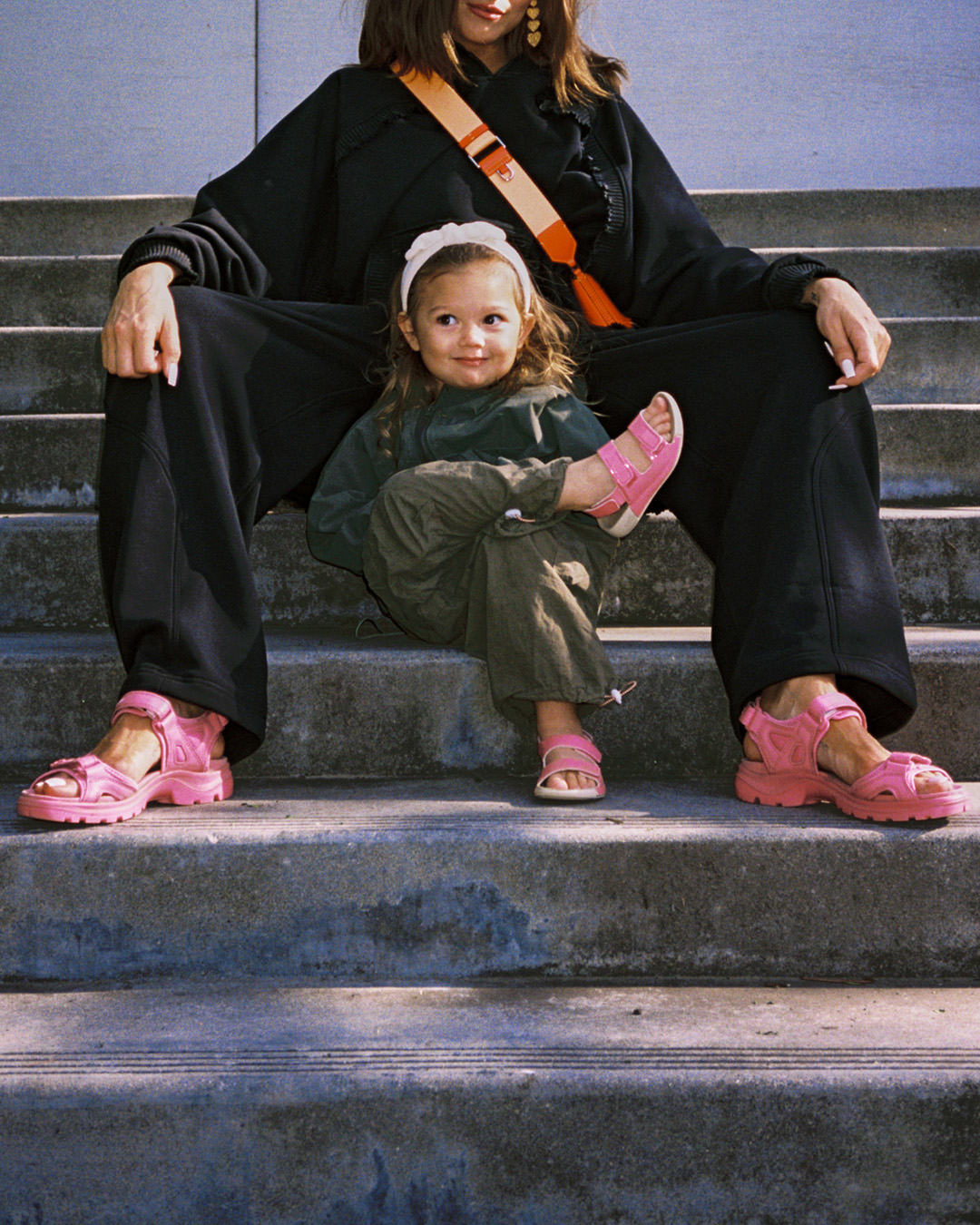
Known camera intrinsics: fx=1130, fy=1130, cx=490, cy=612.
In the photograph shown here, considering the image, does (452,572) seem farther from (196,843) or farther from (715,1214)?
(715,1214)

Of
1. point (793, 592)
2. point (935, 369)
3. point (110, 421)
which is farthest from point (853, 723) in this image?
point (935, 369)

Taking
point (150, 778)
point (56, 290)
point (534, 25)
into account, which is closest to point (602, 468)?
point (150, 778)

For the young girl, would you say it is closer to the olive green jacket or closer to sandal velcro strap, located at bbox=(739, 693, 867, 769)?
the olive green jacket

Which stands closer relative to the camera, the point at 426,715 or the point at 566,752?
the point at 566,752

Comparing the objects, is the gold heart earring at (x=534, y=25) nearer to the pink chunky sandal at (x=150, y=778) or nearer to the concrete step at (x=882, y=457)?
the concrete step at (x=882, y=457)

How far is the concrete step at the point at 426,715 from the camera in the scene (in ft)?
5.77

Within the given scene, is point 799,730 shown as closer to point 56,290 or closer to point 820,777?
point 820,777

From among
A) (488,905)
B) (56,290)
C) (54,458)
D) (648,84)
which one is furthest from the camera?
(648,84)

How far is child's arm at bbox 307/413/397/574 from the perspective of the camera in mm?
1867

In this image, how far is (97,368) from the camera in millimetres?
2670

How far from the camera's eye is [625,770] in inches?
71.1

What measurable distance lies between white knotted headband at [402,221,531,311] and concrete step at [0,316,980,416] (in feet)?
3.29

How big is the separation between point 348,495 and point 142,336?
1.42ft

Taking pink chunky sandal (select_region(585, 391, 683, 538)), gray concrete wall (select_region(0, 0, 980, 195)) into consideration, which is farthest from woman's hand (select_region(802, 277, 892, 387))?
gray concrete wall (select_region(0, 0, 980, 195))
